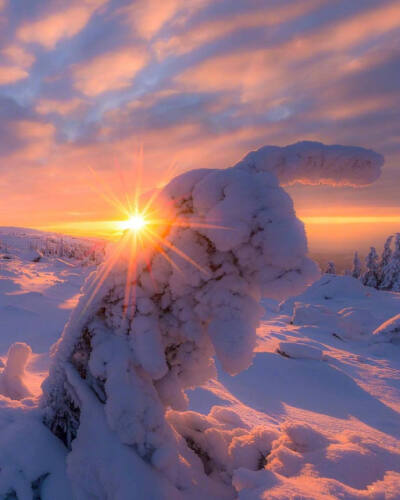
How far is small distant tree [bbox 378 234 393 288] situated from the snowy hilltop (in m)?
33.8

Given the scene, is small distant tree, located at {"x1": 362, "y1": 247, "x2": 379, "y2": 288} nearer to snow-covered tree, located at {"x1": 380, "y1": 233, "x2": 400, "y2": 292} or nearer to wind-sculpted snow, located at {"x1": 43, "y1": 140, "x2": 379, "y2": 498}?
snow-covered tree, located at {"x1": 380, "y1": 233, "x2": 400, "y2": 292}

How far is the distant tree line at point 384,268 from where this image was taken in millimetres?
28625

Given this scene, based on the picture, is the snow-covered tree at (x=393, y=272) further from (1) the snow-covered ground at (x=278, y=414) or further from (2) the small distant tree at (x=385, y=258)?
(1) the snow-covered ground at (x=278, y=414)

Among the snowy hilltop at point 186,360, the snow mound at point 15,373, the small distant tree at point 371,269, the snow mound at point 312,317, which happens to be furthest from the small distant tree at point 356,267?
the snow mound at point 15,373

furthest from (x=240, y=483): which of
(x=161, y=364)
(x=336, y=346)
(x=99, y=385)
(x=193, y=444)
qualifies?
(x=336, y=346)

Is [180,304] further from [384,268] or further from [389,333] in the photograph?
[384,268]

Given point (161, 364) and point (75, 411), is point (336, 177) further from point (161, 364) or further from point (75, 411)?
point (75, 411)

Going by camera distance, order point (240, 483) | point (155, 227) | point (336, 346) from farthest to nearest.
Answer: point (336, 346) → point (155, 227) → point (240, 483)

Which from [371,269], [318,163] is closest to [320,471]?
[318,163]

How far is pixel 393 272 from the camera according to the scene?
28734 millimetres

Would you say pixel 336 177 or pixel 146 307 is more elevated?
pixel 336 177

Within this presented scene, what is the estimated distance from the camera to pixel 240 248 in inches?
74.5

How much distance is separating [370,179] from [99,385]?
2480mm

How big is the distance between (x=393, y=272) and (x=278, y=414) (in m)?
31.4
